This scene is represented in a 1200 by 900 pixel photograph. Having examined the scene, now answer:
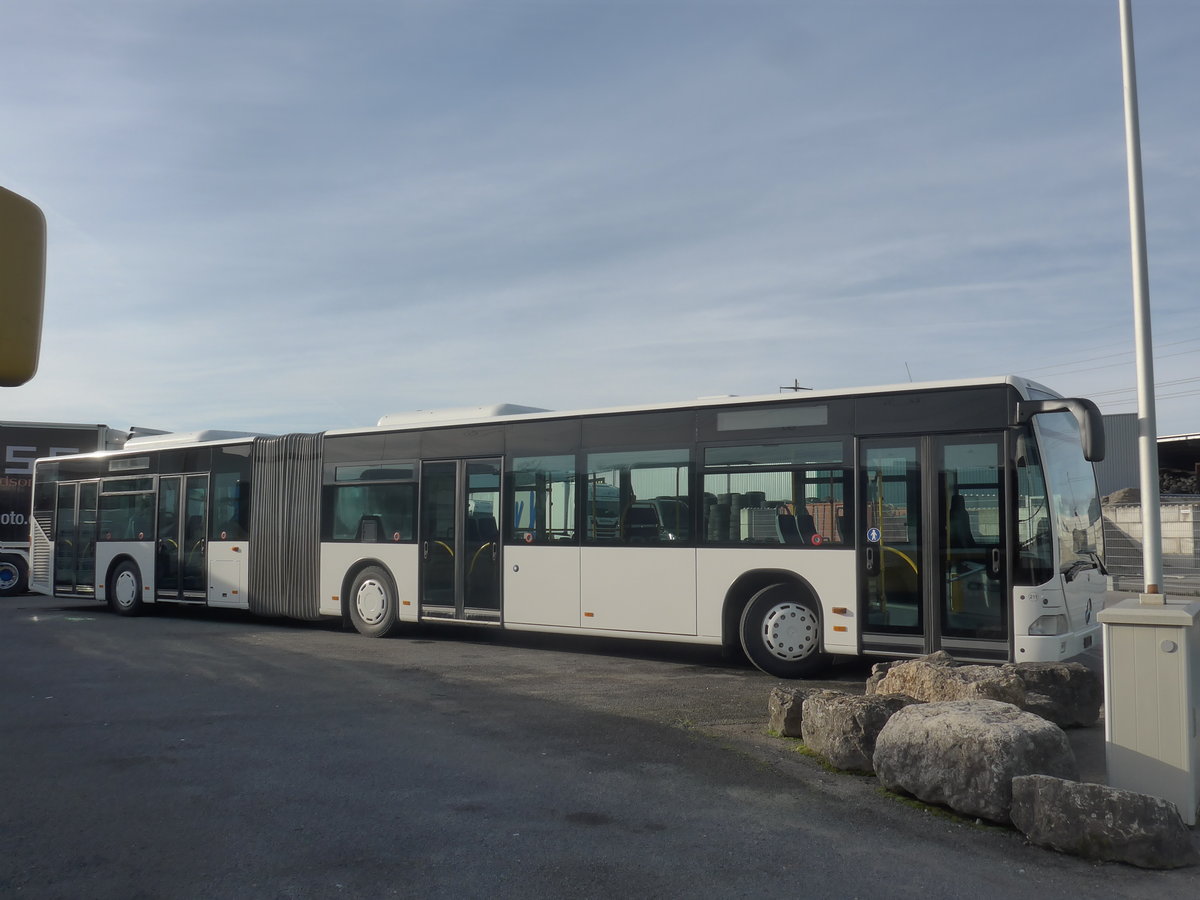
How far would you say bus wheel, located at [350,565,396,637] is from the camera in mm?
15102

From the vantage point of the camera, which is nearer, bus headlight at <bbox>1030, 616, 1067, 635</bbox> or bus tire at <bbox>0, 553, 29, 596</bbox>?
bus headlight at <bbox>1030, 616, 1067, 635</bbox>

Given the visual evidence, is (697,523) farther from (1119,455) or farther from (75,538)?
(1119,455)

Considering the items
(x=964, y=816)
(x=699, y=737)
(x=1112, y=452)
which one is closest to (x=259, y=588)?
(x=699, y=737)

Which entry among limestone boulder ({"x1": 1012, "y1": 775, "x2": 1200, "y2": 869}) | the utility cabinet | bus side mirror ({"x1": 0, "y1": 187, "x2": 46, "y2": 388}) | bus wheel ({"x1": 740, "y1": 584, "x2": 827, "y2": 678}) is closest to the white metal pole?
the utility cabinet

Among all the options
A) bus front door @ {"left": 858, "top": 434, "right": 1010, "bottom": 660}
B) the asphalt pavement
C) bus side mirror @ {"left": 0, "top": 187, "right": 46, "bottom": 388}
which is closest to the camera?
bus side mirror @ {"left": 0, "top": 187, "right": 46, "bottom": 388}

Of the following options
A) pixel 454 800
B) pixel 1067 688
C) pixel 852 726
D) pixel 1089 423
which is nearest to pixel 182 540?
pixel 454 800

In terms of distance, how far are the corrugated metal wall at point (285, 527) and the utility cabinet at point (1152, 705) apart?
40.4 ft

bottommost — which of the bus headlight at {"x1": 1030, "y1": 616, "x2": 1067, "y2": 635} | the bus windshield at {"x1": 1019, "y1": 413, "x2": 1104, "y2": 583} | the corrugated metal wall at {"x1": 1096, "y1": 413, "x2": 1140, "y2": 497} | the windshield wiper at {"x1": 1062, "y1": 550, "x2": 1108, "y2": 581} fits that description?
the bus headlight at {"x1": 1030, "y1": 616, "x2": 1067, "y2": 635}

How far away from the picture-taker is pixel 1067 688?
8.31 meters

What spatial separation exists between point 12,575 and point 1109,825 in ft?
80.0

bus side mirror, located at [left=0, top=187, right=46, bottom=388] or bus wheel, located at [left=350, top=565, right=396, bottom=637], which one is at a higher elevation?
bus side mirror, located at [left=0, top=187, right=46, bottom=388]

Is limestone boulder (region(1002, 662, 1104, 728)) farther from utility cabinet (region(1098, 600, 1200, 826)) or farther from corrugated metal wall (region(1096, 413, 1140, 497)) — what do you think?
corrugated metal wall (region(1096, 413, 1140, 497))

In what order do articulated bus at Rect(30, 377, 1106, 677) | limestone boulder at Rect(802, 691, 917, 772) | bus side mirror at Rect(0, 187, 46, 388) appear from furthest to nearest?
1. articulated bus at Rect(30, 377, 1106, 677)
2. limestone boulder at Rect(802, 691, 917, 772)
3. bus side mirror at Rect(0, 187, 46, 388)

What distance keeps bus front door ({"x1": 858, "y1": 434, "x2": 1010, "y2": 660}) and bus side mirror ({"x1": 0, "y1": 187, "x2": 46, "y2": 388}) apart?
915cm
